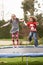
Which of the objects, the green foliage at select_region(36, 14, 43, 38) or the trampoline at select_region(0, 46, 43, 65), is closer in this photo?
the trampoline at select_region(0, 46, 43, 65)

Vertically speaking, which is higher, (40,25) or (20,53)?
(20,53)

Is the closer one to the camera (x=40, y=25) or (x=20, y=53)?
(x=20, y=53)

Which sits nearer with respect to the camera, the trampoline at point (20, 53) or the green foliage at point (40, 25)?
the trampoline at point (20, 53)

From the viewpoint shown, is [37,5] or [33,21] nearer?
[33,21]

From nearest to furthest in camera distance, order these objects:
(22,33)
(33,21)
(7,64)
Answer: (7,64)
(33,21)
(22,33)

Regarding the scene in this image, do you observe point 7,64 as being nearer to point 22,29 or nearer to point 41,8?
point 22,29

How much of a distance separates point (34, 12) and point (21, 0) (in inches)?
26.4

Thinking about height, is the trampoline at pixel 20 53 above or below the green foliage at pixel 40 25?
above

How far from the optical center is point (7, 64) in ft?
14.2

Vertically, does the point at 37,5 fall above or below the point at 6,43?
above

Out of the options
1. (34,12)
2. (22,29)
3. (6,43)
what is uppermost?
(34,12)

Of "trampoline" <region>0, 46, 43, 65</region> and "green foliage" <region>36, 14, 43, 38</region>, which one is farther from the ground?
"trampoline" <region>0, 46, 43, 65</region>

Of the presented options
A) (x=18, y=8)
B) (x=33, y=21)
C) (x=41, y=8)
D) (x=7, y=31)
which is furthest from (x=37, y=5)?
(x=33, y=21)

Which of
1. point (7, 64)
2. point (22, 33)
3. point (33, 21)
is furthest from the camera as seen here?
point (22, 33)
